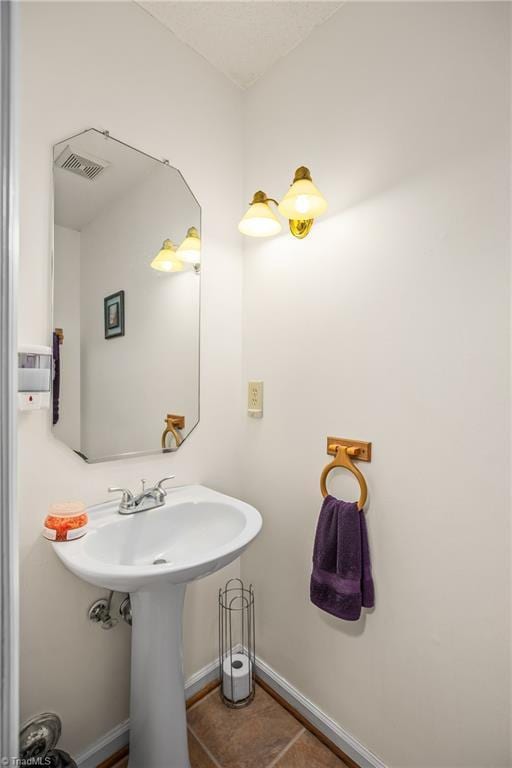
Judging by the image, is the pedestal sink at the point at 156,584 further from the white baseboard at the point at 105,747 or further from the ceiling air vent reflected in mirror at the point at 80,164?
the ceiling air vent reflected in mirror at the point at 80,164

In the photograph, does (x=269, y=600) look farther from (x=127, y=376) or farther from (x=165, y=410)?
(x=127, y=376)

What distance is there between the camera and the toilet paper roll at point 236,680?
147 cm

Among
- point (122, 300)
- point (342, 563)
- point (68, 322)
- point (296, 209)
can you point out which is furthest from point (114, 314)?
point (342, 563)

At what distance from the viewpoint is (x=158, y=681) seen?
1127 mm

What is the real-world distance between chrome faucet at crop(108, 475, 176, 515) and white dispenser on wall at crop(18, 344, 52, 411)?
0.38m

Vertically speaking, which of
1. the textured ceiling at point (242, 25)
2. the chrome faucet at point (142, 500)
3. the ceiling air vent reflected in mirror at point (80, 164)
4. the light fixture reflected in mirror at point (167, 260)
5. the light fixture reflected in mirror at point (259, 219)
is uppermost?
the textured ceiling at point (242, 25)

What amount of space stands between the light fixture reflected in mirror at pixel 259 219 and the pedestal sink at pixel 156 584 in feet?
3.35

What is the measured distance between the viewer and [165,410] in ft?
4.73

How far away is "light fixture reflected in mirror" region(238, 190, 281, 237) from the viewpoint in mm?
1276

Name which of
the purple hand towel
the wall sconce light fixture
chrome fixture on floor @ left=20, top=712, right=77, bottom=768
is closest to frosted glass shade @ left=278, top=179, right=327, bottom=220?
the wall sconce light fixture

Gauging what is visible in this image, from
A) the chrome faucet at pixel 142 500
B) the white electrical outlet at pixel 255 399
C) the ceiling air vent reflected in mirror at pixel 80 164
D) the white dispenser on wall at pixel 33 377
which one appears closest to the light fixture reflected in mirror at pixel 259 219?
the ceiling air vent reflected in mirror at pixel 80 164

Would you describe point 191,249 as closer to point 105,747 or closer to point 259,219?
point 259,219

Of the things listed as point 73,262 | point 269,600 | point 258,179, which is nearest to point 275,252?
point 258,179

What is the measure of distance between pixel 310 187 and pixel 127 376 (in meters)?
0.91
